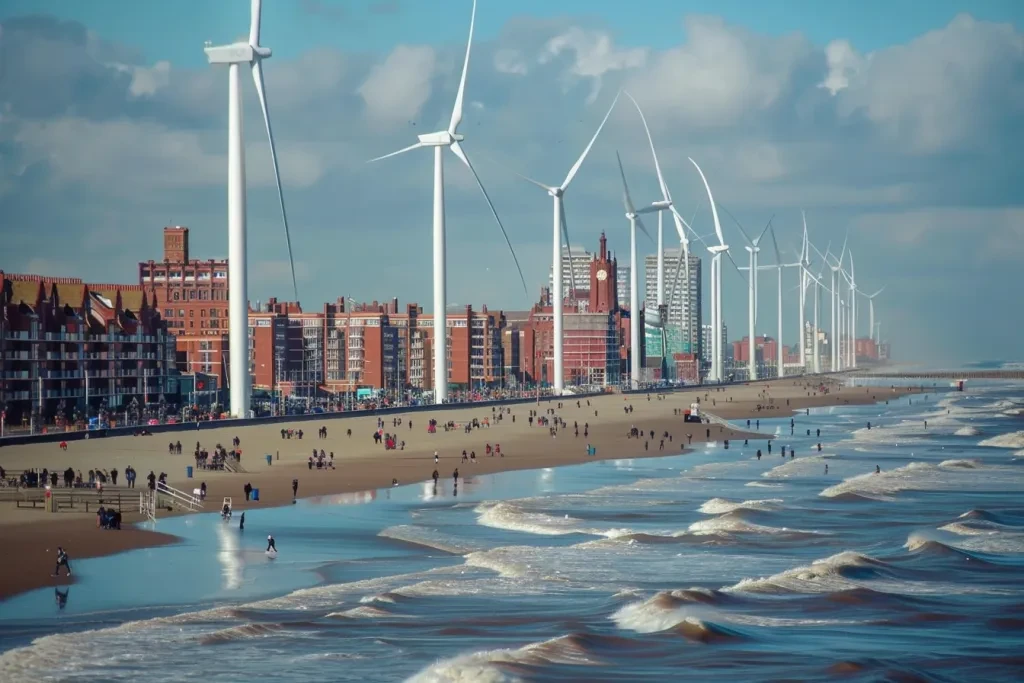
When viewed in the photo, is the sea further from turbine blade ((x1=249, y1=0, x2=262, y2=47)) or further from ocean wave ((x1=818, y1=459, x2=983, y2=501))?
turbine blade ((x1=249, y1=0, x2=262, y2=47))

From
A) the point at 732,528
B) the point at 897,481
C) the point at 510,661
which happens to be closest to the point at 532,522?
the point at 732,528

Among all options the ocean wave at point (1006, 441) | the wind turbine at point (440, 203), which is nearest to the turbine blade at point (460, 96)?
the wind turbine at point (440, 203)

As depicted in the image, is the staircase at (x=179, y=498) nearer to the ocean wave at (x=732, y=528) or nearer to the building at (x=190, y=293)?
the ocean wave at (x=732, y=528)

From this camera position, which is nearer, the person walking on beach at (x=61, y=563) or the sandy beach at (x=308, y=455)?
the person walking on beach at (x=61, y=563)

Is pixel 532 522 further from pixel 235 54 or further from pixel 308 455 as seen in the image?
pixel 235 54

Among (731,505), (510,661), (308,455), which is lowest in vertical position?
(510,661)

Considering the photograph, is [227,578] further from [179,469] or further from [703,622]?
[179,469]

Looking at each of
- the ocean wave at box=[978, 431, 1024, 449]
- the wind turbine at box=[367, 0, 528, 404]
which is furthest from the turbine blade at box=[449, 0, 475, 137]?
the ocean wave at box=[978, 431, 1024, 449]

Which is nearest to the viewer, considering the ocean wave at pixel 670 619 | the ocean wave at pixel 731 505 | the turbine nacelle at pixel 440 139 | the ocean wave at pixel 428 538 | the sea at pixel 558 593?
the sea at pixel 558 593
